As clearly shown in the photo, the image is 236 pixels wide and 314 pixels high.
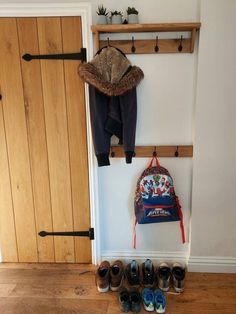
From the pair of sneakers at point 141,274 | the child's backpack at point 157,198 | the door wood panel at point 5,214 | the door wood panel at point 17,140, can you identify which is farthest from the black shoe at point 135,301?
the door wood panel at point 5,214

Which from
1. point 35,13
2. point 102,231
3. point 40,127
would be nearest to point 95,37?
point 35,13

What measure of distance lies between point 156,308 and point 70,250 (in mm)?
800

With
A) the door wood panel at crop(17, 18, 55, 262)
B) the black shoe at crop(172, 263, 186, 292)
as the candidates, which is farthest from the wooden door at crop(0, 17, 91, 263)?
the black shoe at crop(172, 263, 186, 292)

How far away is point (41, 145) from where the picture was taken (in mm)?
1945

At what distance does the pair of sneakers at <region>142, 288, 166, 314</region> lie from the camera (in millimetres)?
1653

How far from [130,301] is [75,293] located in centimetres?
40

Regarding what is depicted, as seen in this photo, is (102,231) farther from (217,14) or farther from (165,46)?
(217,14)

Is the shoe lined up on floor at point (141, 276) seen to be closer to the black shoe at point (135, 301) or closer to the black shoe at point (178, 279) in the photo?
the black shoe at point (178, 279)

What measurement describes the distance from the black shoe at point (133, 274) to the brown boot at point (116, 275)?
49 mm

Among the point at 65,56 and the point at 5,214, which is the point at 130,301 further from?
the point at 65,56

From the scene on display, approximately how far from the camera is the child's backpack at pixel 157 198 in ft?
6.00

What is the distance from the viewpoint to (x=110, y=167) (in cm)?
194

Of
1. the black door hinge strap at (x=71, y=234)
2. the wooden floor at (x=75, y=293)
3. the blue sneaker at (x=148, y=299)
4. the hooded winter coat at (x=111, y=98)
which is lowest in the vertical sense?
the wooden floor at (x=75, y=293)

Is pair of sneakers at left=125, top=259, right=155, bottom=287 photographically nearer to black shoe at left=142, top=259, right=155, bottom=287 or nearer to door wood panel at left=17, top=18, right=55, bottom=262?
black shoe at left=142, top=259, right=155, bottom=287
